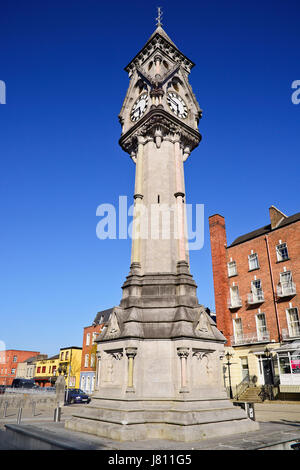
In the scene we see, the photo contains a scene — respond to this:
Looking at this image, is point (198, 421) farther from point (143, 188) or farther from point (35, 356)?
point (35, 356)

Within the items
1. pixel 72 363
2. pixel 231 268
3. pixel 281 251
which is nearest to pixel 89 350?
pixel 72 363

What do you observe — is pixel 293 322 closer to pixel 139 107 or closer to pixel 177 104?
pixel 177 104

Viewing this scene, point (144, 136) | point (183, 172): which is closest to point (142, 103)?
point (144, 136)

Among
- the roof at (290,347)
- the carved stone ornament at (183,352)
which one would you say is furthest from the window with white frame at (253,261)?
the carved stone ornament at (183,352)

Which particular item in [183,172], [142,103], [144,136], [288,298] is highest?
[142,103]

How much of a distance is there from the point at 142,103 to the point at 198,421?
15087 millimetres

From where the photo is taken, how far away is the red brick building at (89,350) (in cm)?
5541

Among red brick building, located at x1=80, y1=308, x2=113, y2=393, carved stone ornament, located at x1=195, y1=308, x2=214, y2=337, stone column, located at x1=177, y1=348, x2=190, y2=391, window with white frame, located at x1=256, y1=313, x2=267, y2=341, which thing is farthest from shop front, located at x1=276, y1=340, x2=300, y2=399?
red brick building, located at x1=80, y1=308, x2=113, y2=393

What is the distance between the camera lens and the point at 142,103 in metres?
17.6

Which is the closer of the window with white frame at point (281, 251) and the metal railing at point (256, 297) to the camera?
the window with white frame at point (281, 251)

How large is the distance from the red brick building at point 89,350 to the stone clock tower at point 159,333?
44.3 metres

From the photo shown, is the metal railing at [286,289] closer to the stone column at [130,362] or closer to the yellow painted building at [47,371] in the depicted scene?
the stone column at [130,362]

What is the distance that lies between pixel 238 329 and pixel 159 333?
29.4 meters
